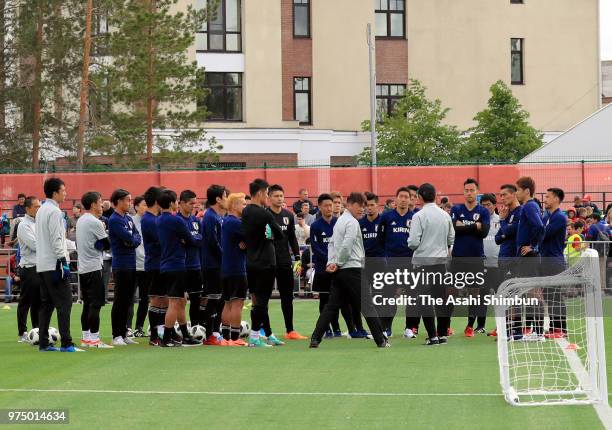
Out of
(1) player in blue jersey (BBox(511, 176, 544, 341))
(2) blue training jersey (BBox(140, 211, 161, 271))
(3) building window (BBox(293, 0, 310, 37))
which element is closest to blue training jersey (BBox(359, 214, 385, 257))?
(1) player in blue jersey (BBox(511, 176, 544, 341))

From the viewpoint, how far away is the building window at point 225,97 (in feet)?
171

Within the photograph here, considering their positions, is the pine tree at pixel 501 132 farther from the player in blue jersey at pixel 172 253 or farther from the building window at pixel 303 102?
the player in blue jersey at pixel 172 253

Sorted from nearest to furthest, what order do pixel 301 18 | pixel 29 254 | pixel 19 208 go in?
1. pixel 29 254
2. pixel 19 208
3. pixel 301 18

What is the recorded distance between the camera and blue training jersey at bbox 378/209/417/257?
17.7 metres

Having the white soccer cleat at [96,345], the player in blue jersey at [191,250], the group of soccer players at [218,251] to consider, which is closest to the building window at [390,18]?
the group of soccer players at [218,251]

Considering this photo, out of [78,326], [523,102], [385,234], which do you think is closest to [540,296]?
[385,234]

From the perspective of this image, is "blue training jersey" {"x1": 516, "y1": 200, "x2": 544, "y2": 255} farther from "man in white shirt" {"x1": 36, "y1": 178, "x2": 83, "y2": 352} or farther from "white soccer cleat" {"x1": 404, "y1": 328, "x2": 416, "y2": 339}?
"man in white shirt" {"x1": 36, "y1": 178, "x2": 83, "y2": 352}

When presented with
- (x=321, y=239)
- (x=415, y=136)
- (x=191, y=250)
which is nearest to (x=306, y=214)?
(x=321, y=239)

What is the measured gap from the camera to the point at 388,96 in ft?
185

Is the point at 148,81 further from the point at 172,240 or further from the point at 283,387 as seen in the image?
the point at 283,387

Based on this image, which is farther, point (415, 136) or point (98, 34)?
point (415, 136)

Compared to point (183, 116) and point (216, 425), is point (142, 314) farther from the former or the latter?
point (183, 116)

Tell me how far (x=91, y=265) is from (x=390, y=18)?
137 feet

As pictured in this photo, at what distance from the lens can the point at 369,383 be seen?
12742 millimetres
